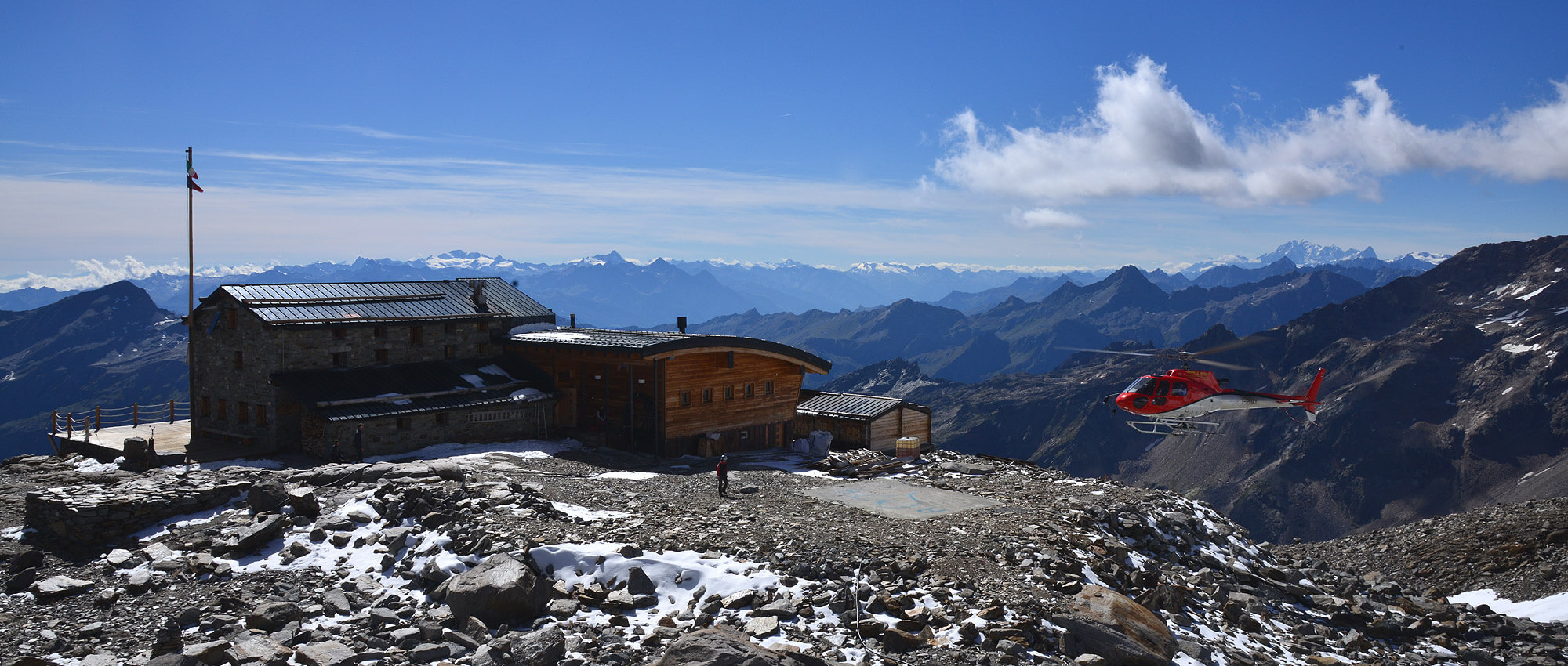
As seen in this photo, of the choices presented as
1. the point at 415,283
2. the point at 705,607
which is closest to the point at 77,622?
the point at 705,607

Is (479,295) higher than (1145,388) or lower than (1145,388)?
higher

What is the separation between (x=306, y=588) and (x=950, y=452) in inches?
1213

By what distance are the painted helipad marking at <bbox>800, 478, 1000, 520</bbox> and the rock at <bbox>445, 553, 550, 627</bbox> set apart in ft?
37.9

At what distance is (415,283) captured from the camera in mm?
42406

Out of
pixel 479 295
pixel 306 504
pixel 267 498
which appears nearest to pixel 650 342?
pixel 479 295

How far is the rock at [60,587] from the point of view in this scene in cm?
1828

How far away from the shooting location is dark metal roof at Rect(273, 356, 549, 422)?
3275 centimetres

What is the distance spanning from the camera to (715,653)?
14688mm

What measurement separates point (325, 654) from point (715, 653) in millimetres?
6989

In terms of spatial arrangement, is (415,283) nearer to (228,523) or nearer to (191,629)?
(228,523)

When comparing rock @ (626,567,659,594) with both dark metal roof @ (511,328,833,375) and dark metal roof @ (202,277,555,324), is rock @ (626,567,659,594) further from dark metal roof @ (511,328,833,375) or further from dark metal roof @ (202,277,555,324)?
dark metal roof @ (202,277,555,324)

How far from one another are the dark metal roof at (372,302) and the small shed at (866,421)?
1514 cm

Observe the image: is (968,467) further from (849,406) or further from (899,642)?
(899,642)

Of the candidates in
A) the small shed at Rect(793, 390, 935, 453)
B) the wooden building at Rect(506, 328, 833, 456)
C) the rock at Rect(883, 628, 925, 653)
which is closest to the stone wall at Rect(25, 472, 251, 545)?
the wooden building at Rect(506, 328, 833, 456)
